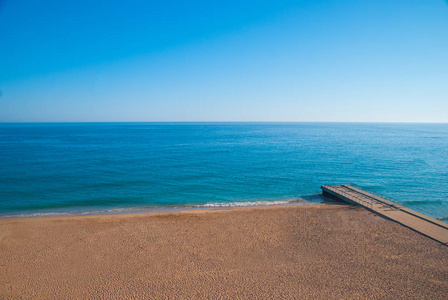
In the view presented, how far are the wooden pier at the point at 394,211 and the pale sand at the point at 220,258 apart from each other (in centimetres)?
119

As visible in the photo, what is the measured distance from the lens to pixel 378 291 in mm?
12789

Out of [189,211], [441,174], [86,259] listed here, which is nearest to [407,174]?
[441,174]

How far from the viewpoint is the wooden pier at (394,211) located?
1900cm

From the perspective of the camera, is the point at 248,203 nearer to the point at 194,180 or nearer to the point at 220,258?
the point at 194,180

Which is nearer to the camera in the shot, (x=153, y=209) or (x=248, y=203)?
(x=153, y=209)

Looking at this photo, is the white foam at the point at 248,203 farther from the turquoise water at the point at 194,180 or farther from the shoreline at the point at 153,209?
the turquoise water at the point at 194,180

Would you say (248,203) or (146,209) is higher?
(248,203)

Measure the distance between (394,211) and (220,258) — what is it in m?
19.0

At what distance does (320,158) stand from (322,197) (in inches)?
1063

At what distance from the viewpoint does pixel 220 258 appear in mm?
16094

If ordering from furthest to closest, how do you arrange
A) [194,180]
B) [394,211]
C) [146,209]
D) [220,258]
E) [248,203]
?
[194,180]
[248,203]
[146,209]
[394,211]
[220,258]

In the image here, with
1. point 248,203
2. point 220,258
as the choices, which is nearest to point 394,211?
point 248,203

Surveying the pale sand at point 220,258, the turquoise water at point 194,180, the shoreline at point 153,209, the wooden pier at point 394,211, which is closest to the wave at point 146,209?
the shoreline at point 153,209

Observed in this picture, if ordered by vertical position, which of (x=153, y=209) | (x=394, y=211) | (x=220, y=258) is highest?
(x=394, y=211)
